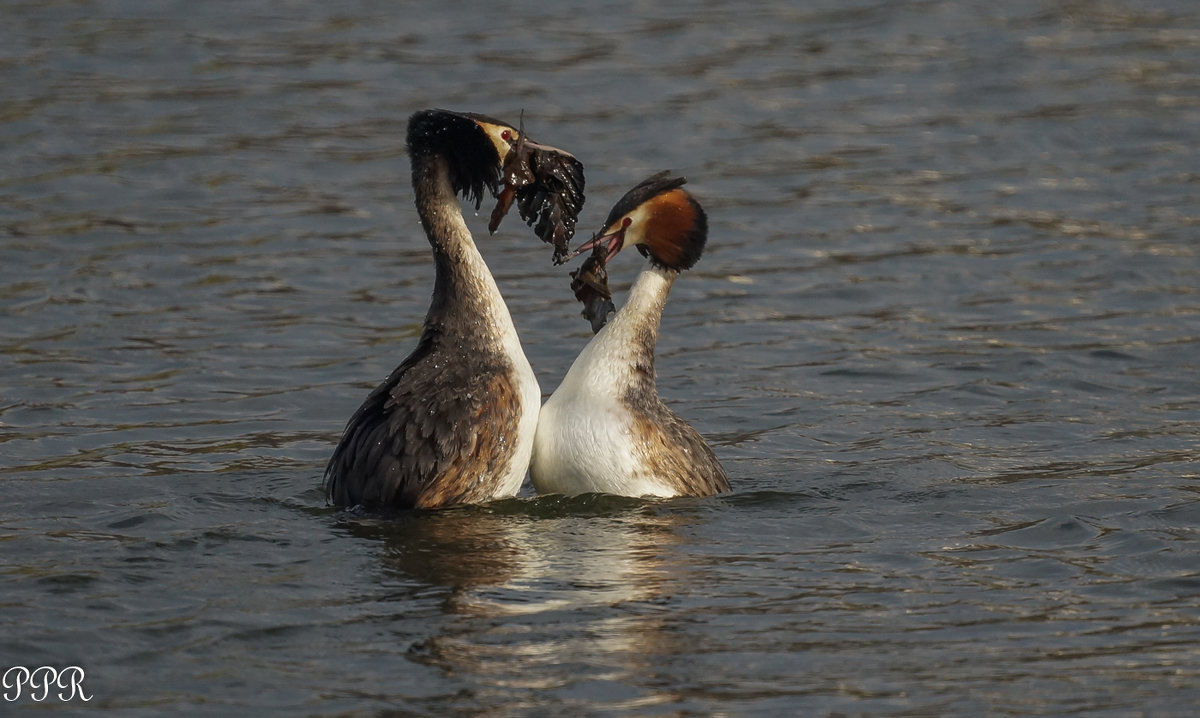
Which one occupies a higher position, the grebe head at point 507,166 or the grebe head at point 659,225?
Result: the grebe head at point 507,166

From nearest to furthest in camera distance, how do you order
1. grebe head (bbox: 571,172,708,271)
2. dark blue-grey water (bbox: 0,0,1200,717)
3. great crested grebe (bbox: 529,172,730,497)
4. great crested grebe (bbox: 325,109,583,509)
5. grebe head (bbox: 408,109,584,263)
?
dark blue-grey water (bbox: 0,0,1200,717)
great crested grebe (bbox: 325,109,583,509)
great crested grebe (bbox: 529,172,730,497)
grebe head (bbox: 408,109,584,263)
grebe head (bbox: 571,172,708,271)

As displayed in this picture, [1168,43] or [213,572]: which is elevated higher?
[1168,43]

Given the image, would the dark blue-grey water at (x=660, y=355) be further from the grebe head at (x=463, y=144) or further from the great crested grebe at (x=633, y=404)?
the grebe head at (x=463, y=144)

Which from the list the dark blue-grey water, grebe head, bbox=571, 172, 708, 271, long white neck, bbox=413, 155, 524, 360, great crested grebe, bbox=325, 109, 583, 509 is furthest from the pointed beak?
the dark blue-grey water

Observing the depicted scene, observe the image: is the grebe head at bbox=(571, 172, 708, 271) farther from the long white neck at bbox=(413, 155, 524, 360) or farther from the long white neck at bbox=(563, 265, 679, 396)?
the long white neck at bbox=(413, 155, 524, 360)

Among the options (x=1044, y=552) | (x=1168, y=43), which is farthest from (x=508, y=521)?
(x=1168, y=43)

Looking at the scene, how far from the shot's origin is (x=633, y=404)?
8.77 m

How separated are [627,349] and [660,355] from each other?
342 centimetres

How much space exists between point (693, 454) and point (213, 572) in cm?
243

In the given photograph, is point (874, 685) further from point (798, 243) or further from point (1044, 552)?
point (798, 243)

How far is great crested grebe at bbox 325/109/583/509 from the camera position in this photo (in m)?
8.45

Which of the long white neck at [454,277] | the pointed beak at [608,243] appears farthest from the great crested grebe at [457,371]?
the pointed beak at [608,243]

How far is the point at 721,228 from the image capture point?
15008 millimetres

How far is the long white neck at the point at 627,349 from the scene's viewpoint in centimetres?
884
